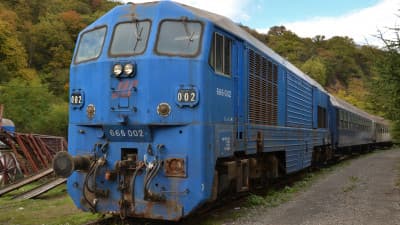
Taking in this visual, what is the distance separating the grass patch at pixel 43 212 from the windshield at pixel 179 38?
363 centimetres

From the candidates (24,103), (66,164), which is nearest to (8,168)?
(66,164)

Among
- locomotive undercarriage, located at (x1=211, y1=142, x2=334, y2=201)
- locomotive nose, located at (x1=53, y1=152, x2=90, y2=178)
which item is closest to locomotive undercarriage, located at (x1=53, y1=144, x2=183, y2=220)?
locomotive nose, located at (x1=53, y1=152, x2=90, y2=178)

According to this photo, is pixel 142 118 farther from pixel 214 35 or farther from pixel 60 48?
pixel 60 48

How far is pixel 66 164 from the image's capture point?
7.05 m


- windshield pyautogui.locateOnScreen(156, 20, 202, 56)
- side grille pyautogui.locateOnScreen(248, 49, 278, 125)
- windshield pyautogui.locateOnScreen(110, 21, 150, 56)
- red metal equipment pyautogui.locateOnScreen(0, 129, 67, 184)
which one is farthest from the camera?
red metal equipment pyautogui.locateOnScreen(0, 129, 67, 184)

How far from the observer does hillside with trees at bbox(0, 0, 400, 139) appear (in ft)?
40.4

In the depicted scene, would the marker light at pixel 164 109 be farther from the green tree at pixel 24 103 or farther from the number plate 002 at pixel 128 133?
the green tree at pixel 24 103

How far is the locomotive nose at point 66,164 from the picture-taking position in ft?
23.0

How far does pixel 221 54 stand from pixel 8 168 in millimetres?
15324

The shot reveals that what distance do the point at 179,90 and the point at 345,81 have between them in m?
97.1

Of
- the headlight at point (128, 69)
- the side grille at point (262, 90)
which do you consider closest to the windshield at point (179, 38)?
the headlight at point (128, 69)

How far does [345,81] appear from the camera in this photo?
98.5 meters

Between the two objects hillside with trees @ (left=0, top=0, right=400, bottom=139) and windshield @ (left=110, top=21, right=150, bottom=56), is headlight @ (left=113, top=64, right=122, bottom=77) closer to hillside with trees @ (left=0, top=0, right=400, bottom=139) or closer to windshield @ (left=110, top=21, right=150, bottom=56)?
windshield @ (left=110, top=21, right=150, bottom=56)

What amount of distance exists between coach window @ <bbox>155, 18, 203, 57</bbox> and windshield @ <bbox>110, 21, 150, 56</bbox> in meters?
0.27
